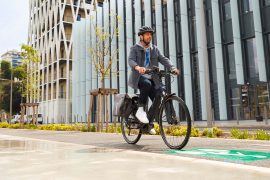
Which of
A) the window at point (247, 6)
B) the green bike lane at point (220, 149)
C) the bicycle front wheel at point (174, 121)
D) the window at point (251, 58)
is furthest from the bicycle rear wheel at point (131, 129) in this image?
the window at point (247, 6)

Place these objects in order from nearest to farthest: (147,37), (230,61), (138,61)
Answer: (147,37), (138,61), (230,61)

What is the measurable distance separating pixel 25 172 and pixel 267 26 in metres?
19.5

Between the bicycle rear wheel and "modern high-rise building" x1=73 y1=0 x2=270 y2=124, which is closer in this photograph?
the bicycle rear wheel

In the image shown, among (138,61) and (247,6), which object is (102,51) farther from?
(247,6)

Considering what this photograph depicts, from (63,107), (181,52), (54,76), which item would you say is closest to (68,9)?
(54,76)

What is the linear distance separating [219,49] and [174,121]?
17867mm

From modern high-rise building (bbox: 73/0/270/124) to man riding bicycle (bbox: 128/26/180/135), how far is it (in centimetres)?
1097

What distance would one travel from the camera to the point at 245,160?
11.3 ft

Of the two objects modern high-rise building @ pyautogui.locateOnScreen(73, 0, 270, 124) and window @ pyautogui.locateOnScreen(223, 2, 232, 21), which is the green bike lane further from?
window @ pyautogui.locateOnScreen(223, 2, 232, 21)

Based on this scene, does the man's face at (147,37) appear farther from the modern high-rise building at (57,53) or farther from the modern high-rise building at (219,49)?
the modern high-rise building at (57,53)

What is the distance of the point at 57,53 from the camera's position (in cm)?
4506

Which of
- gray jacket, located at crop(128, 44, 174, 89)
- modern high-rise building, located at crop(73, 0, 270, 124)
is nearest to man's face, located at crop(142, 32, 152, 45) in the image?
gray jacket, located at crop(128, 44, 174, 89)

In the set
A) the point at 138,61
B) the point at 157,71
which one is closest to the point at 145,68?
the point at 157,71

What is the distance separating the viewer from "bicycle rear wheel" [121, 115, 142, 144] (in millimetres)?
5395
